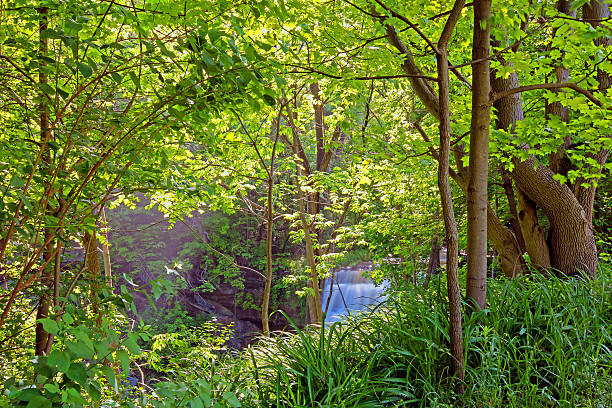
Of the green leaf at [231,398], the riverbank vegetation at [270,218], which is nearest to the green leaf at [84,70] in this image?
the riverbank vegetation at [270,218]

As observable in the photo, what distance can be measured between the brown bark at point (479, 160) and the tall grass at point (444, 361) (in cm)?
32

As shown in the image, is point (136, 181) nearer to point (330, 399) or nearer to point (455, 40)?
point (330, 399)

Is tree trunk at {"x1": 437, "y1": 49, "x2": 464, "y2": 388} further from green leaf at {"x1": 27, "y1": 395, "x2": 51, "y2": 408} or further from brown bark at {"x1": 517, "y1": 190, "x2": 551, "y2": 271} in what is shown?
brown bark at {"x1": 517, "y1": 190, "x2": 551, "y2": 271}

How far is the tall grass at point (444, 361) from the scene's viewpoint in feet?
7.25

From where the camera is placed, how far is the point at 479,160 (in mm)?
2637

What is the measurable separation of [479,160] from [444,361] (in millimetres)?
1271

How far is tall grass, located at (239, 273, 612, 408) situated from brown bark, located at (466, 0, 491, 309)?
0.32 meters

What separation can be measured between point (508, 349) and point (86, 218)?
8.29 feet

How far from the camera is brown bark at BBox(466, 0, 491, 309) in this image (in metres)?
2.64

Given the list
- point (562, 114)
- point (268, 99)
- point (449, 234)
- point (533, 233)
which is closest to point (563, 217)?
point (533, 233)

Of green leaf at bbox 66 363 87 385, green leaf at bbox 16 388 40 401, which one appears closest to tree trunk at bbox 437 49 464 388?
green leaf at bbox 66 363 87 385

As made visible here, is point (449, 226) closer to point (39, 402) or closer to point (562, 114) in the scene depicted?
point (39, 402)

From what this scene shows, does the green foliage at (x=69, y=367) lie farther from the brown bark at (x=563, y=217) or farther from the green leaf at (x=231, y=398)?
the brown bark at (x=563, y=217)

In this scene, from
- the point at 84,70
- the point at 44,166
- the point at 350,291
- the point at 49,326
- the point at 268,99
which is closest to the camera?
the point at 49,326
